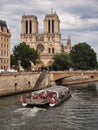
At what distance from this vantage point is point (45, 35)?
14888cm

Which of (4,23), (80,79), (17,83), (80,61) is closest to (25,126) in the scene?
(17,83)

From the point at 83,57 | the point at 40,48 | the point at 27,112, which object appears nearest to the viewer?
the point at 27,112

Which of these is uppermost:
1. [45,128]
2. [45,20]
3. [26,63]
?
[45,20]

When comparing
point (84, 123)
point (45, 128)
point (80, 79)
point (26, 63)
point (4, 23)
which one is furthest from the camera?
point (80, 79)

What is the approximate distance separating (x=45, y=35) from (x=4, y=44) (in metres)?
61.1

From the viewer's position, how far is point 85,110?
45.3m

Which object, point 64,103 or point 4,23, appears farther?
point 4,23

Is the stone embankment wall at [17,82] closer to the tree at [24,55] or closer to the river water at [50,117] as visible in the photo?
the river water at [50,117]

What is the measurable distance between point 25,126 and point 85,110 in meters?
11.9

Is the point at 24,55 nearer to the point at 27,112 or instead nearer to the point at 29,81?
the point at 29,81

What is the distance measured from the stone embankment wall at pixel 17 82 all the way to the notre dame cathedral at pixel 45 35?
6913cm

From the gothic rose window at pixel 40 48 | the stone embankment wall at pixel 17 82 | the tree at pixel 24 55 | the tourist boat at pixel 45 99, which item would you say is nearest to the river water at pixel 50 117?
the tourist boat at pixel 45 99

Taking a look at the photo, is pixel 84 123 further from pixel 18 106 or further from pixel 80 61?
pixel 80 61

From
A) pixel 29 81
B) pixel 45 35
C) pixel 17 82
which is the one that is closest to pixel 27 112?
pixel 17 82
